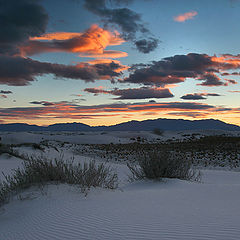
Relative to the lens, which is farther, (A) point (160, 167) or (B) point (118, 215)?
(A) point (160, 167)

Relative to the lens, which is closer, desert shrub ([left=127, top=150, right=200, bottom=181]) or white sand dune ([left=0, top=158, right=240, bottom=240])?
white sand dune ([left=0, top=158, right=240, bottom=240])

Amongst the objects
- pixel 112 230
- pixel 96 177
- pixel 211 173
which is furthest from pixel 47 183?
pixel 211 173

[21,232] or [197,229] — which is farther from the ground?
[197,229]

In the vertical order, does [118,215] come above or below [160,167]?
below

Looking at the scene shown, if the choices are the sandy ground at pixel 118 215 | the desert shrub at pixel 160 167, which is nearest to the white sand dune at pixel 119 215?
the sandy ground at pixel 118 215

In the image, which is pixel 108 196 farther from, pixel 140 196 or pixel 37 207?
pixel 37 207

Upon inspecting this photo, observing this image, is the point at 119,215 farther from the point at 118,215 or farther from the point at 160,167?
the point at 160,167

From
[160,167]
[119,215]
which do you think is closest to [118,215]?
[119,215]

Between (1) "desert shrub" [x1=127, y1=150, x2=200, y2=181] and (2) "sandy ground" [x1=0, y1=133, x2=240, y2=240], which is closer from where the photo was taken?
(2) "sandy ground" [x1=0, y1=133, x2=240, y2=240]

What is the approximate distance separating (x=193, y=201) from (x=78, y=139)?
45.6 m

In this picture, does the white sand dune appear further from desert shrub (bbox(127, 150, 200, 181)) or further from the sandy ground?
desert shrub (bbox(127, 150, 200, 181))

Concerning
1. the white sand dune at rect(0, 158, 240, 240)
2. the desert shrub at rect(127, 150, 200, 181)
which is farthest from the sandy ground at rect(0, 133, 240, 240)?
the desert shrub at rect(127, 150, 200, 181)

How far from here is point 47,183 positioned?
5.84 meters

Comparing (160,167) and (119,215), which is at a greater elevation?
(160,167)
